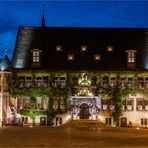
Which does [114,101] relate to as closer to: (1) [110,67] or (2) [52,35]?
(1) [110,67]

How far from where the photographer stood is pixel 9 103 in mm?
64500

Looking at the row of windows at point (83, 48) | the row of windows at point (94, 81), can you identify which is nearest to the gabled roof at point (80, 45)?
the row of windows at point (83, 48)

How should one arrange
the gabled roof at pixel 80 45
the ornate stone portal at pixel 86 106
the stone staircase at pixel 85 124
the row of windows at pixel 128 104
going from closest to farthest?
the stone staircase at pixel 85 124
the ornate stone portal at pixel 86 106
the row of windows at pixel 128 104
the gabled roof at pixel 80 45

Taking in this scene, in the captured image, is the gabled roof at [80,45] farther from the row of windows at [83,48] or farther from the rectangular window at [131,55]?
the rectangular window at [131,55]

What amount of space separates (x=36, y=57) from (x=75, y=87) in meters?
7.29

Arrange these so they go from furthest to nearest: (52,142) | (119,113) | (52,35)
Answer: (52,35)
(119,113)
(52,142)

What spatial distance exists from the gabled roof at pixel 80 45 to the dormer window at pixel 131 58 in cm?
63

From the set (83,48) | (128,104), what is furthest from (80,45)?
(128,104)

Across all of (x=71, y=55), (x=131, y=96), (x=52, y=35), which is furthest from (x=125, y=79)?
(x=52, y=35)

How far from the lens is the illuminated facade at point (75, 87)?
63.1m

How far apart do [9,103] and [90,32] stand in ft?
54.9

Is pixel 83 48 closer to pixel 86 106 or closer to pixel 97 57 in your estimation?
pixel 97 57

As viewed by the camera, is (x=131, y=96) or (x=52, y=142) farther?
Answer: (x=131, y=96)

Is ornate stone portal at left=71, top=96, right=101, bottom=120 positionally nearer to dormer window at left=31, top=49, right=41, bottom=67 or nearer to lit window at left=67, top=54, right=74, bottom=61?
lit window at left=67, top=54, right=74, bottom=61
